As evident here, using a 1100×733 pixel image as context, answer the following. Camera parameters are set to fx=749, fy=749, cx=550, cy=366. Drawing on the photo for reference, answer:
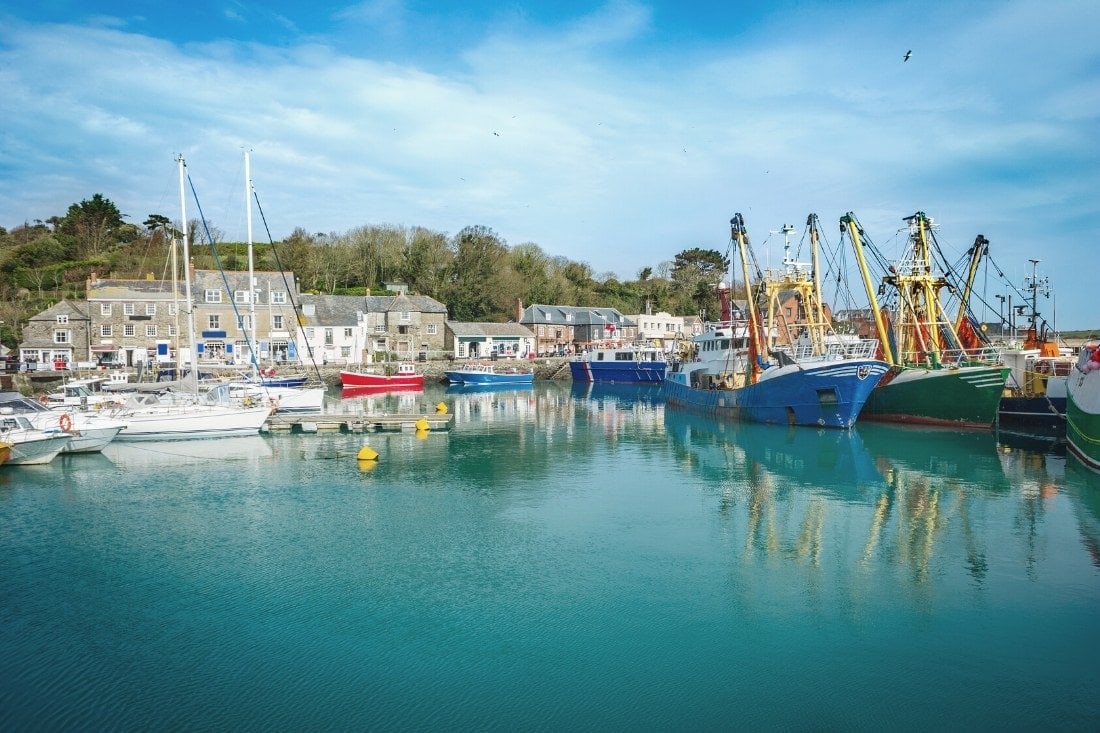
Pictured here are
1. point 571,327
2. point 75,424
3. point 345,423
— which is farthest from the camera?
point 571,327

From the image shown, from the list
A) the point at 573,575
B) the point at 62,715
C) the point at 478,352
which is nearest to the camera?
the point at 62,715

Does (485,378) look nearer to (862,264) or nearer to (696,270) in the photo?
(862,264)

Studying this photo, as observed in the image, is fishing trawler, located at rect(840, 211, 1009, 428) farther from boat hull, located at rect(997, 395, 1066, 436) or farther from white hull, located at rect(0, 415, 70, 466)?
white hull, located at rect(0, 415, 70, 466)

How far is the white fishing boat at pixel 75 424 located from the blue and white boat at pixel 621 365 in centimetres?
4665

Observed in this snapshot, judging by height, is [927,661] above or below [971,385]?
below

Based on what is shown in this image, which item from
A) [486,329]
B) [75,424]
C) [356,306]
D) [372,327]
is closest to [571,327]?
[486,329]

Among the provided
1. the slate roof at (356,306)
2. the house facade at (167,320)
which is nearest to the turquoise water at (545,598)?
the house facade at (167,320)

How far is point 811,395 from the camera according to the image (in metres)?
32.8

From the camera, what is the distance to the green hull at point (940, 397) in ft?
104

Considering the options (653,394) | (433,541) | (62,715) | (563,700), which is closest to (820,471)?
(433,541)

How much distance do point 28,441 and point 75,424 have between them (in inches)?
96.9

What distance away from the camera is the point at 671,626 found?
11898mm

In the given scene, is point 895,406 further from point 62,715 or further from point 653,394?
point 62,715

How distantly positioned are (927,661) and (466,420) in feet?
98.8
